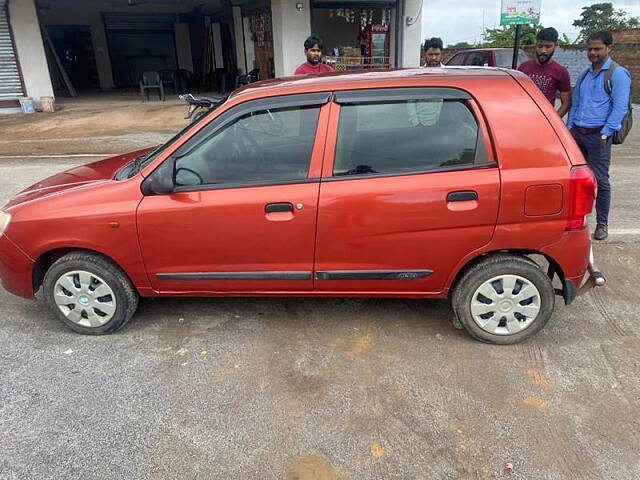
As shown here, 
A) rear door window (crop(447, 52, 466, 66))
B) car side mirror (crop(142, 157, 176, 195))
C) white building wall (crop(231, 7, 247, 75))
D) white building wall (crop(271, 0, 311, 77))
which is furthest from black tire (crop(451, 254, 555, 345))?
white building wall (crop(231, 7, 247, 75))

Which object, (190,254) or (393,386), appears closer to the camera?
(393,386)

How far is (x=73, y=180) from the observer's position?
3.65m

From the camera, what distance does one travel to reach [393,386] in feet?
9.81

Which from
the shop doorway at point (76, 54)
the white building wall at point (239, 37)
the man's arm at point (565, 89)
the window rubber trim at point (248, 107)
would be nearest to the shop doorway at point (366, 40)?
the white building wall at point (239, 37)

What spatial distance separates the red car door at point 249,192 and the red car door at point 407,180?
13 cm

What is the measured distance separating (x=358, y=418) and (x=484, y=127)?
183 centimetres

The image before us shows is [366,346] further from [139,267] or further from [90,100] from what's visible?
[90,100]

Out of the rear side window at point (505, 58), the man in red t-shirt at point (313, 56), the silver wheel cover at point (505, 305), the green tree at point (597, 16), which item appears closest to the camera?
the silver wheel cover at point (505, 305)

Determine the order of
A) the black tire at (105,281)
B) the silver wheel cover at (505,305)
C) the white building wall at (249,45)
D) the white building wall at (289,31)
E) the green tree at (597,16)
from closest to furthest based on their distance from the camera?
the silver wheel cover at (505,305)
the black tire at (105,281)
the white building wall at (289,31)
the white building wall at (249,45)
the green tree at (597,16)

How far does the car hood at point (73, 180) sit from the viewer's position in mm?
3476

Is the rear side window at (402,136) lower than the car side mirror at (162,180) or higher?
higher

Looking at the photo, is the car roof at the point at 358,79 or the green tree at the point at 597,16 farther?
the green tree at the point at 597,16

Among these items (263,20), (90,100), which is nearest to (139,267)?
(263,20)

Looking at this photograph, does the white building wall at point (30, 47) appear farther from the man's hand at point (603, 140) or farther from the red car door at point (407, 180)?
the man's hand at point (603, 140)
